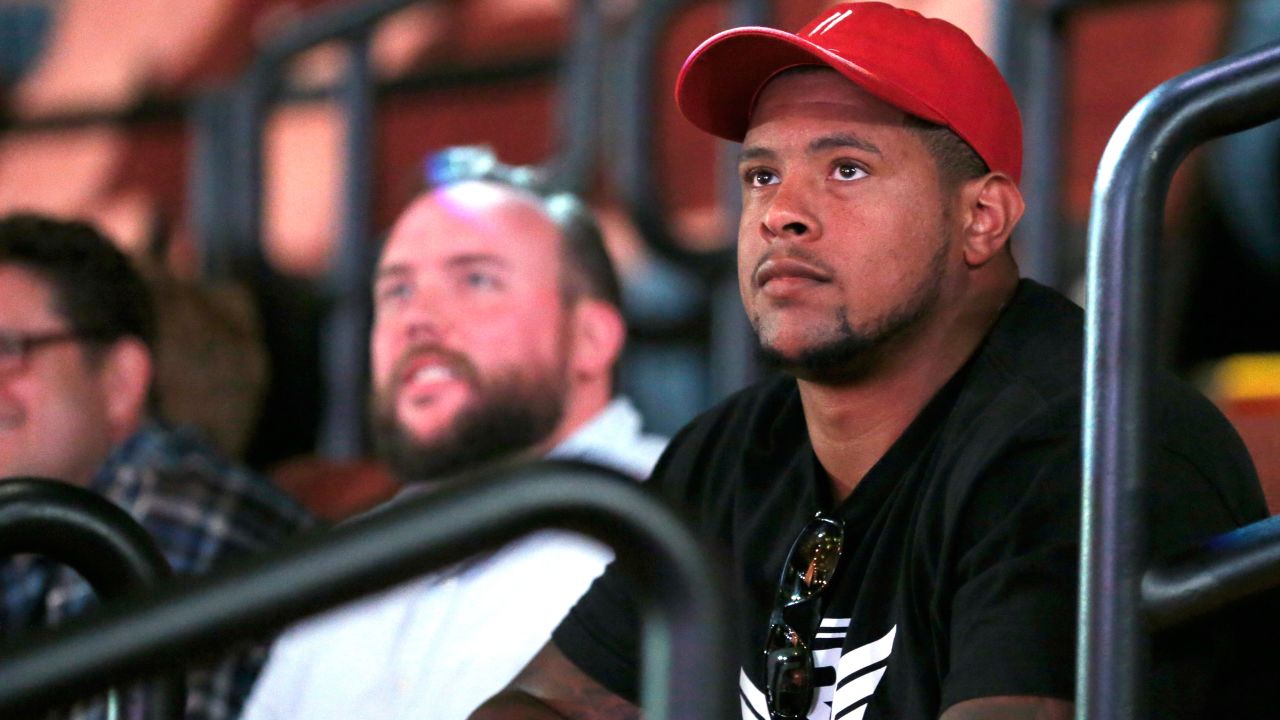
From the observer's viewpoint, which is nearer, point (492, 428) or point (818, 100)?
point (818, 100)

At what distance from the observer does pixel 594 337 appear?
2.63m

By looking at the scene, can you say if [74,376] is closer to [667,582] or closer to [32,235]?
[32,235]

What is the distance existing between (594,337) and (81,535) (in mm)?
1686

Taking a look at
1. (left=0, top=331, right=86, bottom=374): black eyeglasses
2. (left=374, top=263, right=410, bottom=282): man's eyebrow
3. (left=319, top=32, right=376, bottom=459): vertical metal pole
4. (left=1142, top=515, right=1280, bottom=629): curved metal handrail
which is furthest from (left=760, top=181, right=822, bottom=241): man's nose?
(left=319, top=32, right=376, bottom=459): vertical metal pole

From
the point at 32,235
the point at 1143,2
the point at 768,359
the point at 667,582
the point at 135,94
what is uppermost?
the point at 135,94

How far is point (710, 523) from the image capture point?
1481mm

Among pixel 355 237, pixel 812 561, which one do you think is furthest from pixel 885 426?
pixel 355 237

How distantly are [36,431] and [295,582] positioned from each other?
192cm

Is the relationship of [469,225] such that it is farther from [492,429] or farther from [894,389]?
[894,389]

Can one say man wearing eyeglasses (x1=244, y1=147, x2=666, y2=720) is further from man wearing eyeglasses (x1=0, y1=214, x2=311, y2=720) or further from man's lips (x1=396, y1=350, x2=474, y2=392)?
man wearing eyeglasses (x1=0, y1=214, x2=311, y2=720)

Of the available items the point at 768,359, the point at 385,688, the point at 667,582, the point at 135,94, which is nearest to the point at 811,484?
the point at 768,359

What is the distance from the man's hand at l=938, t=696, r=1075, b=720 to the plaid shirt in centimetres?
145

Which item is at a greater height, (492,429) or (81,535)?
(492,429)

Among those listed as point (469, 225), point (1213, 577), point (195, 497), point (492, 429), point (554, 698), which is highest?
point (469, 225)
